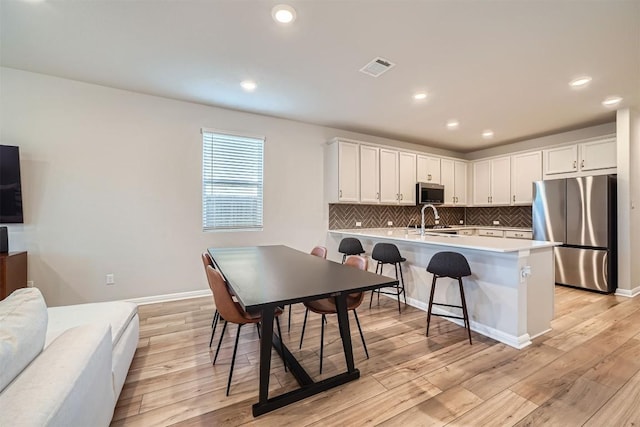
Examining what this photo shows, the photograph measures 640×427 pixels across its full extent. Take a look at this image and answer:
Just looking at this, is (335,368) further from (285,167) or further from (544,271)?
(285,167)

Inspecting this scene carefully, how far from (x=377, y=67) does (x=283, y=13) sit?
1182mm

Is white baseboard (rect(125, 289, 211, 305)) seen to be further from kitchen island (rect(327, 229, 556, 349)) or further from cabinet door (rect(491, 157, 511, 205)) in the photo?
cabinet door (rect(491, 157, 511, 205))

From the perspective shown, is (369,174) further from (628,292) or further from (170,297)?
(628,292)

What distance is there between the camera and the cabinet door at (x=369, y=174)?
4852 millimetres

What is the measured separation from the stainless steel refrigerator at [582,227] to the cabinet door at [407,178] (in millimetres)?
2057

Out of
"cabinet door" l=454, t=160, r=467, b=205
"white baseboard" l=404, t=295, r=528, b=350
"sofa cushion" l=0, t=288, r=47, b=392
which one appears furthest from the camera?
"cabinet door" l=454, t=160, r=467, b=205

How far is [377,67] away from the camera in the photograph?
9.46 feet

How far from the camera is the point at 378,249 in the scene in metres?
3.55

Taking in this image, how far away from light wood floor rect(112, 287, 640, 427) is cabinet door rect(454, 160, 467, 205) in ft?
11.6

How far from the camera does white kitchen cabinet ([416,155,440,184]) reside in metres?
5.53

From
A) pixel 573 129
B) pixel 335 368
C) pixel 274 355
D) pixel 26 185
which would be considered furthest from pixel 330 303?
pixel 573 129

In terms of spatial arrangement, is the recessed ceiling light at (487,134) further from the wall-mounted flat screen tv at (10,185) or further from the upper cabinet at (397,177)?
the wall-mounted flat screen tv at (10,185)

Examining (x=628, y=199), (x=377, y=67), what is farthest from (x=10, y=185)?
(x=628, y=199)

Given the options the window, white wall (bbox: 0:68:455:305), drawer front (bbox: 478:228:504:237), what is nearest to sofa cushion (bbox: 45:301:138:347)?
white wall (bbox: 0:68:455:305)
